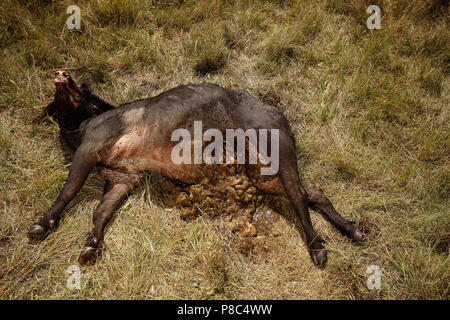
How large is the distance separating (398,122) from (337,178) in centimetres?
112

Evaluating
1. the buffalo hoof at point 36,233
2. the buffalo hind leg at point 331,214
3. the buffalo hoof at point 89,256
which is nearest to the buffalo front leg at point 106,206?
the buffalo hoof at point 89,256

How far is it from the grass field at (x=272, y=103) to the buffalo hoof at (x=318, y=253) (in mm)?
65

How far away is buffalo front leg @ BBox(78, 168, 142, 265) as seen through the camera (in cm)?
260

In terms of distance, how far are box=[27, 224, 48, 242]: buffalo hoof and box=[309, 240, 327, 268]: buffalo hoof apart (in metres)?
2.37

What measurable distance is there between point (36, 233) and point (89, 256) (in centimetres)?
51

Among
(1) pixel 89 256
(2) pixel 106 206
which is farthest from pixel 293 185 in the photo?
(1) pixel 89 256

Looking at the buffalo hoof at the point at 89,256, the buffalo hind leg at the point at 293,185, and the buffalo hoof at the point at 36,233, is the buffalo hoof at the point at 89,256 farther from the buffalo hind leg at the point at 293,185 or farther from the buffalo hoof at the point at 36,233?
the buffalo hind leg at the point at 293,185

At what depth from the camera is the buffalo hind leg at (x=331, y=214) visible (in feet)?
9.11

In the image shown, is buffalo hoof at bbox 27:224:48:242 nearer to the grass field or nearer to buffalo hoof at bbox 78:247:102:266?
the grass field

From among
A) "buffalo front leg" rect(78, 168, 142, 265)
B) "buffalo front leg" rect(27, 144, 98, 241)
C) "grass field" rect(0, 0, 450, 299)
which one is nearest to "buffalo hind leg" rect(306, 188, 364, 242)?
"grass field" rect(0, 0, 450, 299)

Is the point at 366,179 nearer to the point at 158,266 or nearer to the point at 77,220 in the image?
the point at 158,266

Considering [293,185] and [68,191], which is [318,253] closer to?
[293,185]

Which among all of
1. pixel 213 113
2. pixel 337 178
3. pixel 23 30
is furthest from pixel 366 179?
pixel 23 30

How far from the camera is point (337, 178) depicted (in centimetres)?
325
